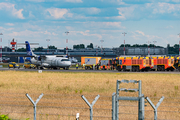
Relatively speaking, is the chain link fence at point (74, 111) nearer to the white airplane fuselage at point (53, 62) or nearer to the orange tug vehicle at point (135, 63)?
the orange tug vehicle at point (135, 63)

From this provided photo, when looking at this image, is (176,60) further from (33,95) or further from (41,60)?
(33,95)

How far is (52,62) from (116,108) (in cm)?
6377

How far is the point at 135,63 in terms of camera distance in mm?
60750

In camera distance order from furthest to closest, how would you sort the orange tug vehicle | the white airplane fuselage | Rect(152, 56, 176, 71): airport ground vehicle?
the white airplane fuselage → Rect(152, 56, 176, 71): airport ground vehicle → the orange tug vehicle

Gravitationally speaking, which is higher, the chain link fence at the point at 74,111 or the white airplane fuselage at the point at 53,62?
the white airplane fuselage at the point at 53,62

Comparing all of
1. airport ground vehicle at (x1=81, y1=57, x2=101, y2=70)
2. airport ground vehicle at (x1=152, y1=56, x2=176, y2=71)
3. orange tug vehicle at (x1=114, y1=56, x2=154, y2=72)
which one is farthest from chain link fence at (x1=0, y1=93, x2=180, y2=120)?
airport ground vehicle at (x1=81, y1=57, x2=101, y2=70)

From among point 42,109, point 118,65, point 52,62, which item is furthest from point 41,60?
point 42,109

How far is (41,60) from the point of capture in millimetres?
75375

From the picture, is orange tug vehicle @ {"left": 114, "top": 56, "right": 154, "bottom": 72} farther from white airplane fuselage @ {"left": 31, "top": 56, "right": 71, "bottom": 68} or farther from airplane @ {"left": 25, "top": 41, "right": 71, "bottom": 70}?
airplane @ {"left": 25, "top": 41, "right": 71, "bottom": 70}

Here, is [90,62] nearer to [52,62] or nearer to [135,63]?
[52,62]

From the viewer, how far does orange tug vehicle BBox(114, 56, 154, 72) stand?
2376 inches

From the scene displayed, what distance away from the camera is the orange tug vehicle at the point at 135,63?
60344 millimetres

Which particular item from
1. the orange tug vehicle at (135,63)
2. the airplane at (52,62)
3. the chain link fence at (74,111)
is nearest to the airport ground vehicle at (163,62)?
the orange tug vehicle at (135,63)

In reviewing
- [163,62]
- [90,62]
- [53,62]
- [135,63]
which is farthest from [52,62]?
[163,62]
